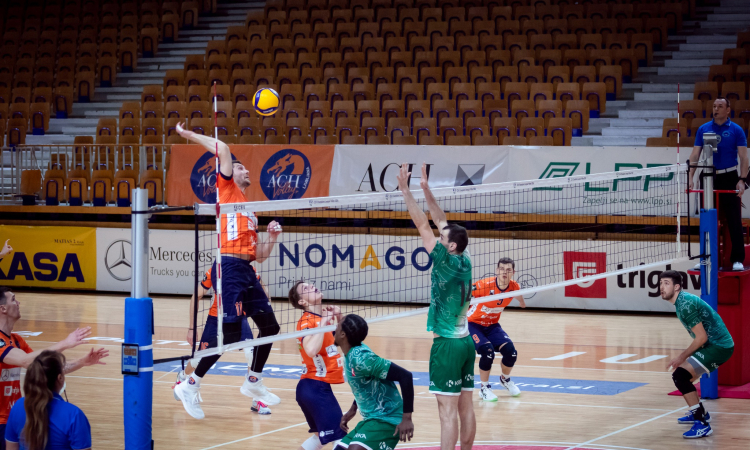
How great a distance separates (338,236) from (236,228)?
27.4 feet

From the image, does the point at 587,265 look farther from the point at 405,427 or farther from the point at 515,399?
the point at 405,427

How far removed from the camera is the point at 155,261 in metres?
17.7

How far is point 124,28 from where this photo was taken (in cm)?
2400

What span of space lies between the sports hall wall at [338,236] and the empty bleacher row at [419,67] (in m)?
1.07

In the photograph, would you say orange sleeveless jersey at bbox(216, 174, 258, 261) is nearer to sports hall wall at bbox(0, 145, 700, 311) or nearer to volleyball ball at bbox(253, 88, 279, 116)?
volleyball ball at bbox(253, 88, 279, 116)

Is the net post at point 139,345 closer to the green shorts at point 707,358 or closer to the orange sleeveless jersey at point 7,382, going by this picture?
the orange sleeveless jersey at point 7,382

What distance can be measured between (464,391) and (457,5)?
16897 mm

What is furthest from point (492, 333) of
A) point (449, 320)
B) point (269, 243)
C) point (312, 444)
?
point (312, 444)

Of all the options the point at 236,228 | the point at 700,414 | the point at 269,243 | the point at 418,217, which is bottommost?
the point at 700,414

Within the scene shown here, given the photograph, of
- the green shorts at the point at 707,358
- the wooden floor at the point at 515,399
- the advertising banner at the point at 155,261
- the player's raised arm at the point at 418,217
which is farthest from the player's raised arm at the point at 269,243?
the advertising banner at the point at 155,261

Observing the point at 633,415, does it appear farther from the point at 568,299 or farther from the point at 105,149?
the point at 105,149

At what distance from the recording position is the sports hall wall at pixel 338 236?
15.2 meters

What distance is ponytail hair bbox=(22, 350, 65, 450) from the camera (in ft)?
15.4

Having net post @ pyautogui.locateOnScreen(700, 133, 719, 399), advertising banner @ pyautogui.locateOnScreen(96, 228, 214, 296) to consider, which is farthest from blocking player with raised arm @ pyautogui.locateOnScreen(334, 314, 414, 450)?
advertising banner @ pyautogui.locateOnScreen(96, 228, 214, 296)
